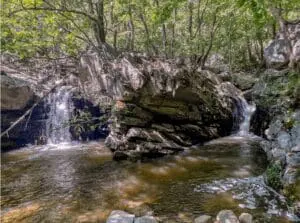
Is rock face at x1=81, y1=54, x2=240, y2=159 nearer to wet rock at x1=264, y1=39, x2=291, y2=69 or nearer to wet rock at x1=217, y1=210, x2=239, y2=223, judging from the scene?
wet rock at x1=217, y1=210, x2=239, y2=223

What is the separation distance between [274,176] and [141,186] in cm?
383

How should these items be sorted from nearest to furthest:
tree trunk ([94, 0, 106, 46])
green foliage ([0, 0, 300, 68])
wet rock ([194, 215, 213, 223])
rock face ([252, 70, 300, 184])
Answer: wet rock ([194, 215, 213, 223]) < rock face ([252, 70, 300, 184]) < green foliage ([0, 0, 300, 68]) < tree trunk ([94, 0, 106, 46])

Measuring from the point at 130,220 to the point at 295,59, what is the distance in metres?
10.1

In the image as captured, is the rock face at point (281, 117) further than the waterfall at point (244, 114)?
No

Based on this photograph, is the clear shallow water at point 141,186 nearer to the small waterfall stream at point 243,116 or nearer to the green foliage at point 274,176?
the green foliage at point 274,176

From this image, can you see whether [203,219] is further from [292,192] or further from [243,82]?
[243,82]

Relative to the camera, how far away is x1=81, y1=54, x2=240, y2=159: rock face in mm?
11977

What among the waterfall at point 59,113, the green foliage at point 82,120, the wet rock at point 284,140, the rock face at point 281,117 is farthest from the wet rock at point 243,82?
the green foliage at point 82,120

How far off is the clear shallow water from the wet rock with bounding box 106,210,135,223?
320 mm

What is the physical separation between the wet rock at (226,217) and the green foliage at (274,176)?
193cm

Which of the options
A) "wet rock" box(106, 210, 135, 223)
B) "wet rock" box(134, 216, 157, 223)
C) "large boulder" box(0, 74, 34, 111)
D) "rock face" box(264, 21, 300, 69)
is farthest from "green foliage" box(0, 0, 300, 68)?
"wet rock" box(106, 210, 135, 223)

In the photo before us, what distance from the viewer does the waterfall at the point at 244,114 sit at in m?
14.9

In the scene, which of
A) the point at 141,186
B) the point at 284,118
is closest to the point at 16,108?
the point at 141,186

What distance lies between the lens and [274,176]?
→ 8.27 metres
